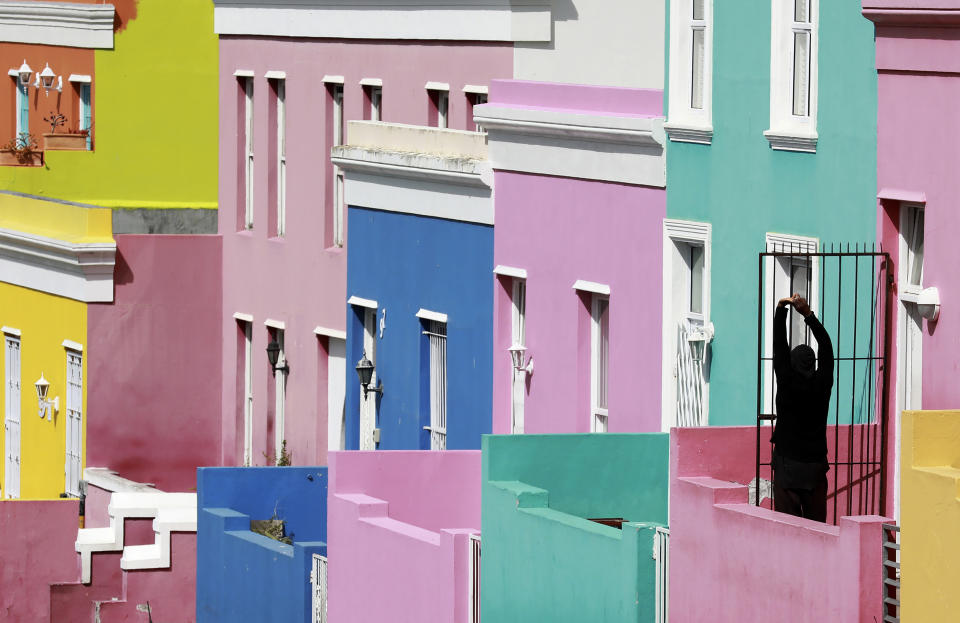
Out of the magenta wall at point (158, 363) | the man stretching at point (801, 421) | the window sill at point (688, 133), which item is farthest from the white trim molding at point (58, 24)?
the man stretching at point (801, 421)

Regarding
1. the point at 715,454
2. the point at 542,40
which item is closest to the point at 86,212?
the point at 542,40

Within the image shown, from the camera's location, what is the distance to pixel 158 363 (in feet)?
110

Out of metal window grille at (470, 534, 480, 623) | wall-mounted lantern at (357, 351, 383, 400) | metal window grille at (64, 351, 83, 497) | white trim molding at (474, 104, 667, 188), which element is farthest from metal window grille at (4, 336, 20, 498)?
metal window grille at (470, 534, 480, 623)

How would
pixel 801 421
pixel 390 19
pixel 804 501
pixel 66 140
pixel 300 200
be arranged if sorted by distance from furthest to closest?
pixel 66 140 → pixel 300 200 → pixel 390 19 → pixel 804 501 → pixel 801 421

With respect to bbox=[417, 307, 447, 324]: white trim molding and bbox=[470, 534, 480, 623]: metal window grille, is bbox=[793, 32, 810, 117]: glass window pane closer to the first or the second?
bbox=[470, 534, 480, 623]: metal window grille

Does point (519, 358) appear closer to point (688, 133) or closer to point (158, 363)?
point (688, 133)

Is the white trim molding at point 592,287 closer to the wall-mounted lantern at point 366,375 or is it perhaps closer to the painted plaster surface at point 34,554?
the wall-mounted lantern at point 366,375

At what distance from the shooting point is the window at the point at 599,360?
914 inches

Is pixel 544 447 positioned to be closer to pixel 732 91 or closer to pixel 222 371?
pixel 732 91

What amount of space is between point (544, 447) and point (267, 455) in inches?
437

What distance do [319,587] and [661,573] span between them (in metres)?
6.60

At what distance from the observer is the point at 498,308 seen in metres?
24.9

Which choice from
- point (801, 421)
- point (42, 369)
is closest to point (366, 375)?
point (42, 369)

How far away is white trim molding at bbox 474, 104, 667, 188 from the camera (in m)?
22.0
